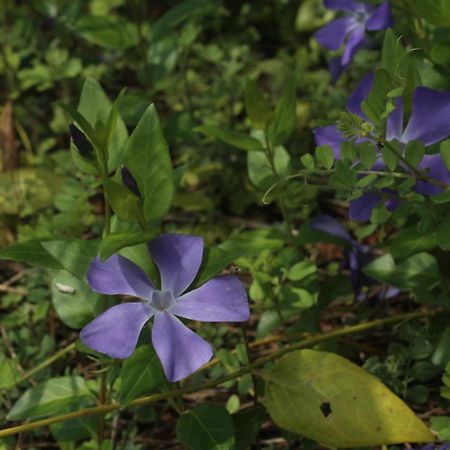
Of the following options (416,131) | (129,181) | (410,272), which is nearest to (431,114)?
(416,131)

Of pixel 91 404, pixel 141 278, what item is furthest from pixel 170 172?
pixel 91 404

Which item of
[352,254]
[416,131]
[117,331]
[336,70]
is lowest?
[352,254]

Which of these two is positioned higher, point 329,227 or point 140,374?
point 140,374

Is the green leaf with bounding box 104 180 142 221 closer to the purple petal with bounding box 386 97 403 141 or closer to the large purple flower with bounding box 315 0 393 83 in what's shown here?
the purple petal with bounding box 386 97 403 141

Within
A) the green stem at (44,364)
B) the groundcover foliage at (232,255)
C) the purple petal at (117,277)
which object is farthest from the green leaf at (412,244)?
the green stem at (44,364)

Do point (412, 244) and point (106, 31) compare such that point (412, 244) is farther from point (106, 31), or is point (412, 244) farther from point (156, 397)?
point (106, 31)

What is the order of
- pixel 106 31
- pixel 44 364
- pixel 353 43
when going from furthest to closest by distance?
1. pixel 106 31
2. pixel 353 43
3. pixel 44 364
